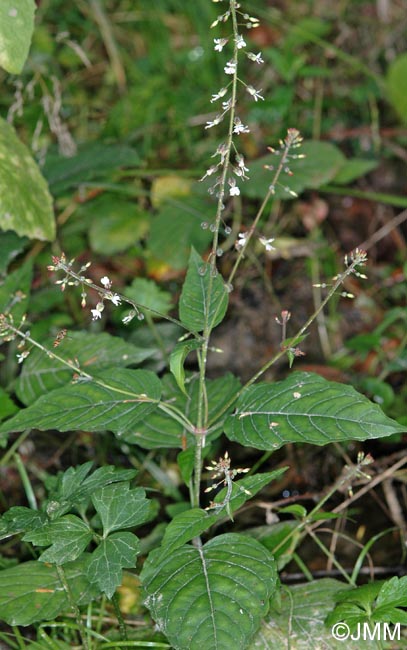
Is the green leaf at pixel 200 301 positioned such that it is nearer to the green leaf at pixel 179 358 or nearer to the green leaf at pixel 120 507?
the green leaf at pixel 179 358

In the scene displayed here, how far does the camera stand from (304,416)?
146cm

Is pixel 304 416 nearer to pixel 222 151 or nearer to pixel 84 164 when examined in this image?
pixel 222 151

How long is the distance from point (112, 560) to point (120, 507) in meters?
0.12

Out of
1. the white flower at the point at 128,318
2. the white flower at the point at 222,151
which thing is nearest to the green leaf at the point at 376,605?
the white flower at the point at 128,318

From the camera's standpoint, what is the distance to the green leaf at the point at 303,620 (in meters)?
1.52

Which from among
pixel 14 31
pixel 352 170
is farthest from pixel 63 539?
pixel 352 170

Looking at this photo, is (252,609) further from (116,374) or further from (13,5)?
(13,5)

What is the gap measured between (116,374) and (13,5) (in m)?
0.90

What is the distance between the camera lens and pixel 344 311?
2.78 metres

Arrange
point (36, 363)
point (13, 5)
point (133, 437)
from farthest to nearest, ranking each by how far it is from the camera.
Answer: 1. point (36, 363)
2. point (133, 437)
3. point (13, 5)

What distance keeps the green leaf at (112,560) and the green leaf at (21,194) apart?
0.95 metres

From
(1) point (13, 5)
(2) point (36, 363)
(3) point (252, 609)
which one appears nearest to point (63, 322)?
(2) point (36, 363)

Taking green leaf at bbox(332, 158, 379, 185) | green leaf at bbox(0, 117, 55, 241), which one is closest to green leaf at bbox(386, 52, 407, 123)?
green leaf at bbox(332, 158, 379, 185)

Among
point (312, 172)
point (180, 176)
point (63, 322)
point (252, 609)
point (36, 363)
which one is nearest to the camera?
point (252, 609)
